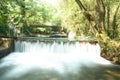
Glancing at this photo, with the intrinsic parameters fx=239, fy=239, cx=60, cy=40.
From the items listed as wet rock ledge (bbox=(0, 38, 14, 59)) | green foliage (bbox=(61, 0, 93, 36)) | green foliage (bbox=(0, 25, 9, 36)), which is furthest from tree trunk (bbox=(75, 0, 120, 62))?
green foliage (bbox=(0, 25, 9, 36))

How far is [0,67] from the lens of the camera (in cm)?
1135

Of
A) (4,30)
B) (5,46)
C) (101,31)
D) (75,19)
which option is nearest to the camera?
(101,31)

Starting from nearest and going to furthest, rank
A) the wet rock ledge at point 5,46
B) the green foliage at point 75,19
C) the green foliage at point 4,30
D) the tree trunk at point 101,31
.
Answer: the tree trunk at point 101,31, the wet rock ledge at point 5,46, the green foliage at point 75,19, the green foliage at point 4,30

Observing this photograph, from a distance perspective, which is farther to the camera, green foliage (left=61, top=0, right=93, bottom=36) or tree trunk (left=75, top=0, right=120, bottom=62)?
green foliage (left=61, top=0, right=93, bottom=36)

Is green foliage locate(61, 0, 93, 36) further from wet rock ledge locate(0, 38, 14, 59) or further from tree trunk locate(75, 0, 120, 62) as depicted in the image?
wet rock ledge locate(0, 38, 14, 59)

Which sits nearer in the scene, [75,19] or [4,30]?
[75,19]

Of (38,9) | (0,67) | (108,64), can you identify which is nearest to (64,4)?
(108,64)

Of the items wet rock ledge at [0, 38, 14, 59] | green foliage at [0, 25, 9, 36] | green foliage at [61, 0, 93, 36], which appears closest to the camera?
wet rock ledge at [0, 38, 14, 59]

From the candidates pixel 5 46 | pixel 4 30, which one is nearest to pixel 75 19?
pixel 5 46

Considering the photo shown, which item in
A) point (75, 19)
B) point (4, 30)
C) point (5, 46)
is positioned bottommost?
point (5, 46)

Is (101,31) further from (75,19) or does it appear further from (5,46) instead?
(5,46)

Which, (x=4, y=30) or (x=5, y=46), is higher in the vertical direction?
(x=4, y=30)


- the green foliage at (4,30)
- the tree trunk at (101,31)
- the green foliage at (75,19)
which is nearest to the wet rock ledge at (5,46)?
the green foliage at (4,30)

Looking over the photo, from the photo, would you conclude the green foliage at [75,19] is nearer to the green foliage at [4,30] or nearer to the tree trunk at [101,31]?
the tree trunk at [101,31]
